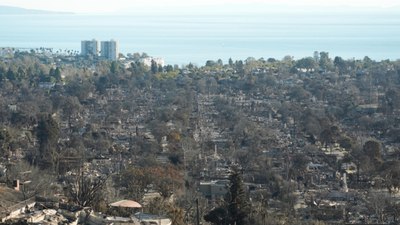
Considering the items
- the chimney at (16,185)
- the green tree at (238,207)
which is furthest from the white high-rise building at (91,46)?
the green tree at (238,207)

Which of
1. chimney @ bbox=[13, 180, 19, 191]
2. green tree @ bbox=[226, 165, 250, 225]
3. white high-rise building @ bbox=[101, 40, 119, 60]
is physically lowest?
green tree @ bbox=[226, 165, 250, 225]

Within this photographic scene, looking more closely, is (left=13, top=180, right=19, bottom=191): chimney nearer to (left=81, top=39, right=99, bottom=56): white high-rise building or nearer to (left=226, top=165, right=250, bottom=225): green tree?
(left=226, top=165, right=250, bottom=225): green tree

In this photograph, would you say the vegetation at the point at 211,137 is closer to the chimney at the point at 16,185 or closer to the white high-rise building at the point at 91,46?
the chimney at the point at 16,185

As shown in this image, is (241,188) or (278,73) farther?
(278,73)

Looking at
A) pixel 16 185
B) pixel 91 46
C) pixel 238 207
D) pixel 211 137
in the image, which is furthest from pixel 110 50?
pixel 238 207

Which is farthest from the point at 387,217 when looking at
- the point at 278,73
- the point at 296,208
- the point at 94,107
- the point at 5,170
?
Answer: the point at 278,73

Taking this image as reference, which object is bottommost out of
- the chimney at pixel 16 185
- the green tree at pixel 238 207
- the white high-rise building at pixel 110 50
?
the green tree at pixel 238 207

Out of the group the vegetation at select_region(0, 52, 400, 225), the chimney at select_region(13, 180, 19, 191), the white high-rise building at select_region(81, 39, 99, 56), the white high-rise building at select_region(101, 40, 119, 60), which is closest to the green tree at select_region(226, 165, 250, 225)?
the vegetation at select_region(0, 52, 400, 225)

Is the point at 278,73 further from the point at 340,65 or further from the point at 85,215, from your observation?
the point at 85,215

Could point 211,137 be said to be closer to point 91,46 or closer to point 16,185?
point 16,185

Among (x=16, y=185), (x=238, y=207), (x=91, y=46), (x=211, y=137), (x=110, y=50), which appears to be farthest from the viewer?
(x=91, y=46)

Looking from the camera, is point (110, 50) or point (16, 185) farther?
point (110, 50)
